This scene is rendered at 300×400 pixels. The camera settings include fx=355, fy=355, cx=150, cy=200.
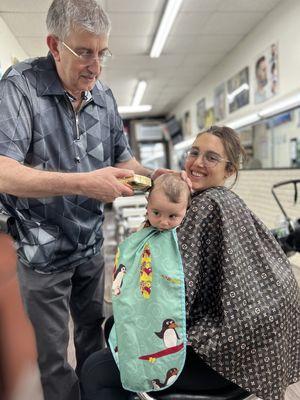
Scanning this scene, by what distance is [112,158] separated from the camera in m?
1.65

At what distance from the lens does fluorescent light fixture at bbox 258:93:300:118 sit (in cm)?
363

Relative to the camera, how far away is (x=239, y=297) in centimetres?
109

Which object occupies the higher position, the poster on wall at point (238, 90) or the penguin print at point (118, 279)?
the poster on wall at point (238, 90)

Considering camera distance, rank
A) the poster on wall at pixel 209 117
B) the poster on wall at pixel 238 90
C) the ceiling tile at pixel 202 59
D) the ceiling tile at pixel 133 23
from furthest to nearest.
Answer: the poster on wall at pixel 209 117 → the ceiling tile at pixel 202 59 → the poster on wall at pixel 238 90 → the ceiling tile at pixel 133 23

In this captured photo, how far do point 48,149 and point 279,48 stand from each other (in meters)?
3.76

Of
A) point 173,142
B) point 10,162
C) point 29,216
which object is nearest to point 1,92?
point 10,162

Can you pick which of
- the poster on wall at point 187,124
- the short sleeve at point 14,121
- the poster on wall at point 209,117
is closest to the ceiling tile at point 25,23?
the short sleeve at point 14,121

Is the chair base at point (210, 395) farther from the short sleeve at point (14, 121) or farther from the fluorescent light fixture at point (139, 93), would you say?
the fluorescent light fixture at point (139, 93)

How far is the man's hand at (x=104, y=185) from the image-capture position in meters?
1.06

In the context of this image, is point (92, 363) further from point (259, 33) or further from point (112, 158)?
point (259, 33)

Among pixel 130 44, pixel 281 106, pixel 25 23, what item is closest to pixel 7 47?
pixel 25 23

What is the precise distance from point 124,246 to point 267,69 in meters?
4.08

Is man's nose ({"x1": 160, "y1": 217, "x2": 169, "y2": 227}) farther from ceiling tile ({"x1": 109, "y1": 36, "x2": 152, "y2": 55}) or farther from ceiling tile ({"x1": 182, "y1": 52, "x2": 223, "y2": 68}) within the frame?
ceiling tile ({"x1": 182, "y1": 52, "x2": 223, "y2": 68})

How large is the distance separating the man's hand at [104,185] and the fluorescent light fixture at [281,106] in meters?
3.08
